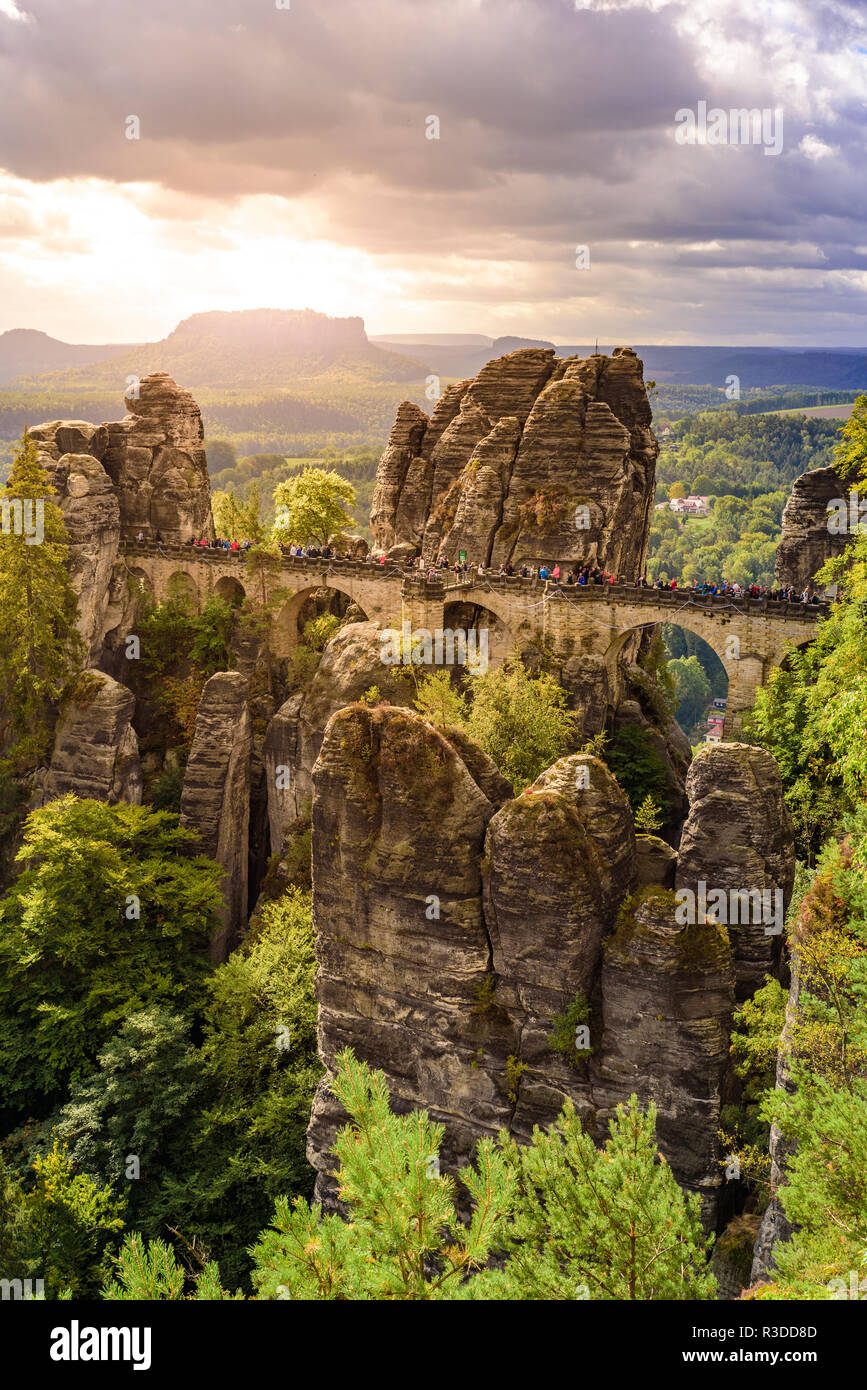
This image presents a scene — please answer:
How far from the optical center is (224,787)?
37.6m

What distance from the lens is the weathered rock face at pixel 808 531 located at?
127ft

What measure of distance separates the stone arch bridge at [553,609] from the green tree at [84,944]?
567 inches

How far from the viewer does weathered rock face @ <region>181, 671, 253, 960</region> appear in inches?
1452

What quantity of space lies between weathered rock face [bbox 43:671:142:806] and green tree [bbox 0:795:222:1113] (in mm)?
3935

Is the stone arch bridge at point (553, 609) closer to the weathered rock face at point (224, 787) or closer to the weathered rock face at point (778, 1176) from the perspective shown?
the weathered rock face at point (224, 787)

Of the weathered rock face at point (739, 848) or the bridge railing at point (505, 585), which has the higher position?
the bridge railing at point (505, 585)

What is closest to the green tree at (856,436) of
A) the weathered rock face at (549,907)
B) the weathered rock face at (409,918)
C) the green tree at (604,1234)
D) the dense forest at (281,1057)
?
the dense forest at (281,1057)

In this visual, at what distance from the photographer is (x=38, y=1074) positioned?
29859 millimetres

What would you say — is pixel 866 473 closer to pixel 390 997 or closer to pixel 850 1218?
pixel 390 997

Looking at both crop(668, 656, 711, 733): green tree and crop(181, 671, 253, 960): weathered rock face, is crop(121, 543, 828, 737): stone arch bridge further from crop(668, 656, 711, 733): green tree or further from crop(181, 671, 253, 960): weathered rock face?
crop(668, 656, 711, 733): green tree

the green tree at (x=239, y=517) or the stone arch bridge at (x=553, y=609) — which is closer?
the stone arch bridge at (x=553, y=609)

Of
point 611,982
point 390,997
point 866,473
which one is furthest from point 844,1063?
point 866,473

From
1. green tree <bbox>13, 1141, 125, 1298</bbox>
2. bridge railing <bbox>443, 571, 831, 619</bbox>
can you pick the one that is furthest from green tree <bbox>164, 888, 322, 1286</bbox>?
bridge railing <bbox>443, 571, 831, 619</bbox>

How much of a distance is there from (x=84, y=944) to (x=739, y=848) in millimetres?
21122
